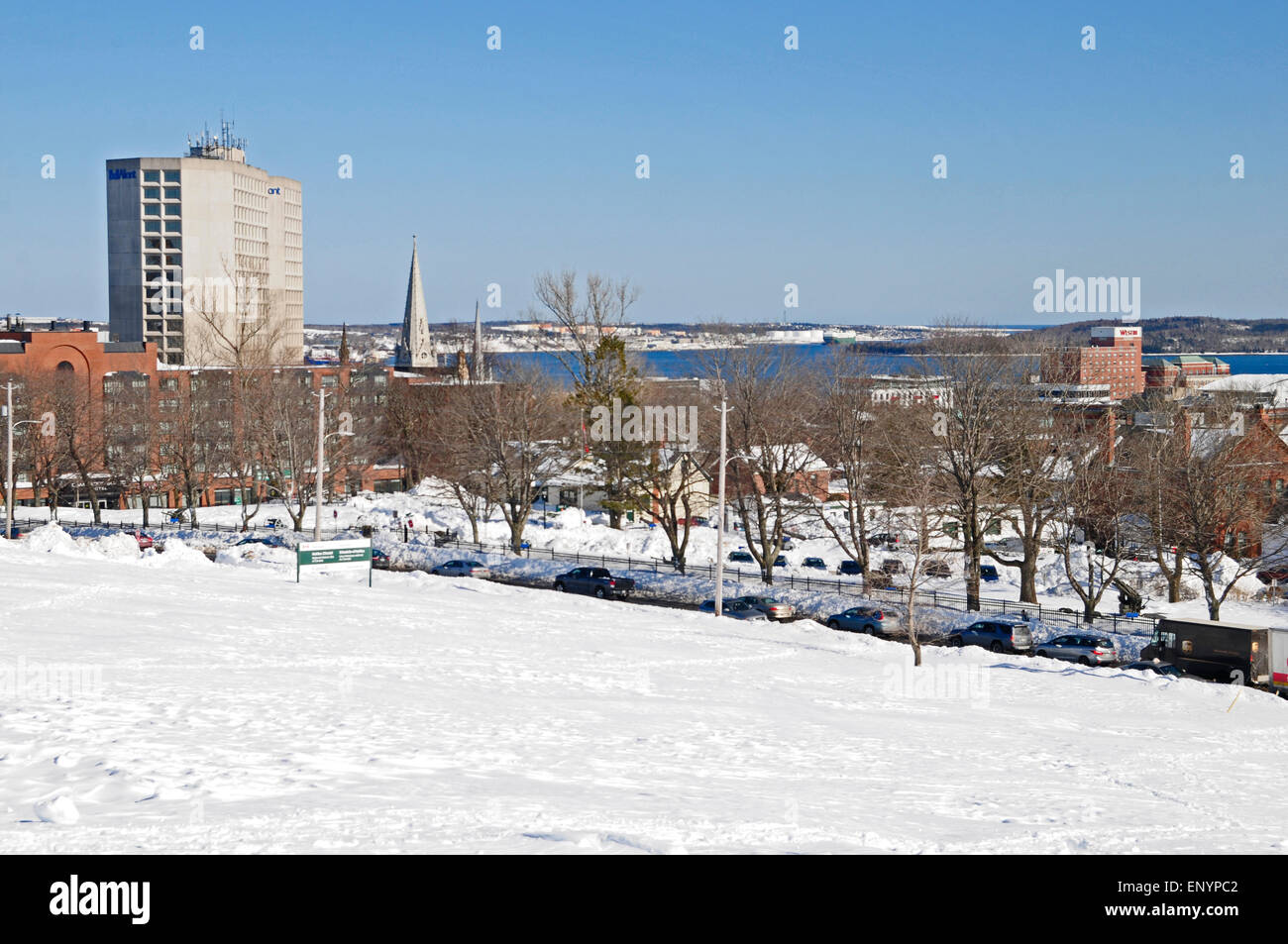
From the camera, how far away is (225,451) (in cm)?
6044

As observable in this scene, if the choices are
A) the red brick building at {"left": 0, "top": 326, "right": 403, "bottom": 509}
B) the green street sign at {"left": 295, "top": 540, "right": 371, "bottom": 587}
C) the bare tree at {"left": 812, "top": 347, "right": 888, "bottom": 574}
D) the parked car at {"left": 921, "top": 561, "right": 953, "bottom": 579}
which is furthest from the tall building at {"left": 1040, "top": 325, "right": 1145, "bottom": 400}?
the red brick building at {"left": 0, "top": 326, "right": 403, "bottom": 509}

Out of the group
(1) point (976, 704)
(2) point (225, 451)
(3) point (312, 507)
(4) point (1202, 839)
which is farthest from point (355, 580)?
(3) point (312, 507)

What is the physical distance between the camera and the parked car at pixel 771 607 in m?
34.4

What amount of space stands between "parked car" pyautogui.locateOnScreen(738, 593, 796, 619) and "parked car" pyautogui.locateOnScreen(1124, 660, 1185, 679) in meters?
9.51

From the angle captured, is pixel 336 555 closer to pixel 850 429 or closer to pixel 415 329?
pixel 850 429

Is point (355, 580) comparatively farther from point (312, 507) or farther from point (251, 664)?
point (312, 507)

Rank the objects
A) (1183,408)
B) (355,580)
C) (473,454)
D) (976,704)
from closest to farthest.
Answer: (976,704), (355,580), (1183,408), (473,454)

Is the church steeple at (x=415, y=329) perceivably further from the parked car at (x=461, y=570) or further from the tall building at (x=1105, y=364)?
the parked car at (x=461, y=570)

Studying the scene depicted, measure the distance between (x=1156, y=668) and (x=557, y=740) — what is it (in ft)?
64.4

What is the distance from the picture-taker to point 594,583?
39.5 meters

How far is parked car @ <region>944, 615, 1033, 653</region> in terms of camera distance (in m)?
31.9

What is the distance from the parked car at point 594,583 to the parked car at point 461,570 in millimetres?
3481
